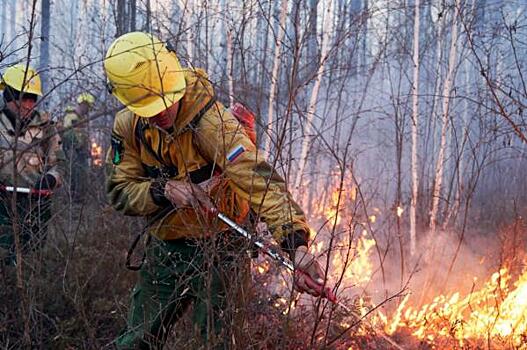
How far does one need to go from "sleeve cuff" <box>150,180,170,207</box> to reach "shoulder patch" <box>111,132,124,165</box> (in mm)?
326

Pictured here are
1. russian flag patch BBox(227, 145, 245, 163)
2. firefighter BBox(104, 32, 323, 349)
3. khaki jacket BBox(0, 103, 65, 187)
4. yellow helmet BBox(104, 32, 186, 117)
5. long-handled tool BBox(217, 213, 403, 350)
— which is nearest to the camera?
long-handled tool BBox(217, 213, 403, 350)

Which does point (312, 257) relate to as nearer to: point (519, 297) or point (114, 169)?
point (114, 169)

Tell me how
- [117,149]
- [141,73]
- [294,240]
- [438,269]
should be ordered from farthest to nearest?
[438,269]
[117,149]
[141,73]
[294,240]

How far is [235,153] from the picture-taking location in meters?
2.62

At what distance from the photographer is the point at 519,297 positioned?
4.21 m

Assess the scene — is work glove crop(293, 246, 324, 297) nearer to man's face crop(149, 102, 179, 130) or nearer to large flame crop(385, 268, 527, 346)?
man's face crop(149, 102, 179, 130)

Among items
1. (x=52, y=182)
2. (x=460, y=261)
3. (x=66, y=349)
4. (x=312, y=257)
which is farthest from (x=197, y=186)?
(x=460, y=261)

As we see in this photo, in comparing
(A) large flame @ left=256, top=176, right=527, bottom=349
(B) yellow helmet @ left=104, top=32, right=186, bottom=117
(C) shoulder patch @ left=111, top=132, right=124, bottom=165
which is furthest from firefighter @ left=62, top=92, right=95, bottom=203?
(B) yellow helmet @ left=104, top=32, right=186, bottom=117

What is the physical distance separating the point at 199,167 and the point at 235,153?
1.04 feet

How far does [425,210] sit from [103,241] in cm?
495

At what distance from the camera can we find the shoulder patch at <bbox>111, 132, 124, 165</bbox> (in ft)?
10.0

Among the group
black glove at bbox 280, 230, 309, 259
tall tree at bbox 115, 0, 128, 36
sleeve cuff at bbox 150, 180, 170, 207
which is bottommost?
black glove at bbox 280, 230, 309, 259

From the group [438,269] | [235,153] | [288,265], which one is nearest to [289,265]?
[288,265]

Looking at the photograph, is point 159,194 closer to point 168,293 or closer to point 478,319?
point 168,293
